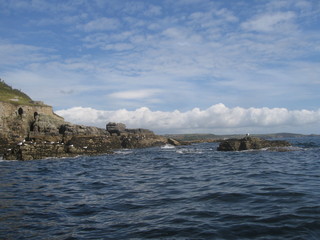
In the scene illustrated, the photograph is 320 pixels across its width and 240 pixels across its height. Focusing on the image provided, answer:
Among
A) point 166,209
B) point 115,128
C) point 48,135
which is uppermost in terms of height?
point 115,128

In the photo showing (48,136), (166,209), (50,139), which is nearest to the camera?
(166,209)

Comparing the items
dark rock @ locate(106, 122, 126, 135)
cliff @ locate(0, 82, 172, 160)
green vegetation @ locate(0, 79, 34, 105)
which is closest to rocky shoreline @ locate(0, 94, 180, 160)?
cliff @ locate(0, 82, 172, 160)

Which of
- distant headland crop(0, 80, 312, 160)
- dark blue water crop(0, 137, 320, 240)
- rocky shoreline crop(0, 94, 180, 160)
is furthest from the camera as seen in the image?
rocky shoreline crop(0, 94, 180, 160)

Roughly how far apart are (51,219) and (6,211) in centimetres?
255

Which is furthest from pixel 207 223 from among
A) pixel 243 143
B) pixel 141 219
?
pixel 243 143

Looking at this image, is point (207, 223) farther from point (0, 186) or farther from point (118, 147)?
point (118, 147)

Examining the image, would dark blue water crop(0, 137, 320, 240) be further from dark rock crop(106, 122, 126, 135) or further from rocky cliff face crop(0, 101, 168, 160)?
dark rock crop(106, 122, 126, 135)

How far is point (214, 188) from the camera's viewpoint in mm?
14742

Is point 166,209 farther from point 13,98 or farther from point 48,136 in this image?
point 13,98

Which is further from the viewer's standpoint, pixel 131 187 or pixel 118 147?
pixel 118 147

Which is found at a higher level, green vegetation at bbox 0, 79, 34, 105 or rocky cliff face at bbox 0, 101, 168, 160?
green vegetation at bbox 0, 79, 34, 105

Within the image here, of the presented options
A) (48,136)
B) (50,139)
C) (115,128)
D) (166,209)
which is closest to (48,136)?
(48,136)

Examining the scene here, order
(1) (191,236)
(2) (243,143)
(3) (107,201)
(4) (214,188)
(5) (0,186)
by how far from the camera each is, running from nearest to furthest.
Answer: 1. (1) (191,236)
2. (3) (107,201)
3. (4) (214,188)
4. (5) (0,186)
5. (2) (243,143)

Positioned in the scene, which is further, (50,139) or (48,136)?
(48,136)
